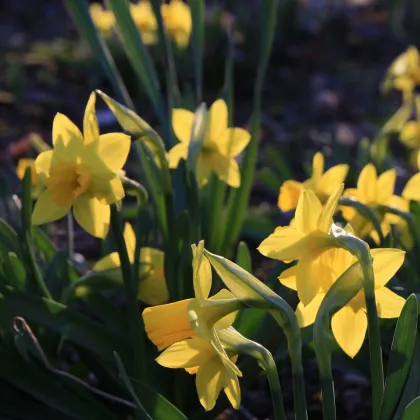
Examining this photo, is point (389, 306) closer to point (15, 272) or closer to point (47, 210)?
point (47, 210)

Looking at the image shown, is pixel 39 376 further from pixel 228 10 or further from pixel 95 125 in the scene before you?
pixel 228 10

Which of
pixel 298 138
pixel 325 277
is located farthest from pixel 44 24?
pixel 325 277

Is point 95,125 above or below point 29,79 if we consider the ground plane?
above

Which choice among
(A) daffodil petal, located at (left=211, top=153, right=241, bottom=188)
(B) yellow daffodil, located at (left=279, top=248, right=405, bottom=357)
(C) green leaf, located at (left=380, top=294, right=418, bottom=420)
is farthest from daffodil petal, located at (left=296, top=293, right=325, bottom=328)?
(A) daffodil petal, located at (left=211, top=153, right=241, bottom=188)

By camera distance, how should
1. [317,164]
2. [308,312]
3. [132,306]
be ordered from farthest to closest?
1. [317,164]
2. [132,306]
3. [308,312]

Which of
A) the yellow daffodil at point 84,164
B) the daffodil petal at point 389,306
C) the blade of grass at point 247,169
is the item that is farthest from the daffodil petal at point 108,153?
the blade of grass at point 247,169

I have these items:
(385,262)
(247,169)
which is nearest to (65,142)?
(385,262)

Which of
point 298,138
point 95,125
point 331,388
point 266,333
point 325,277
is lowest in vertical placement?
point 298,138

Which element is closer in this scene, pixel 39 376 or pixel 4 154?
pixel 39 376
